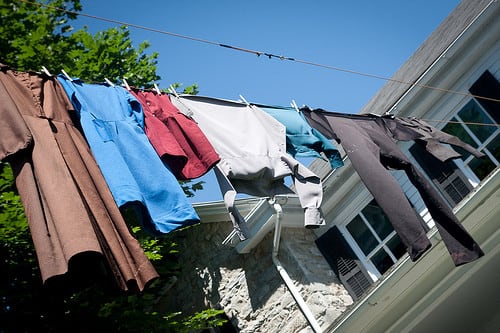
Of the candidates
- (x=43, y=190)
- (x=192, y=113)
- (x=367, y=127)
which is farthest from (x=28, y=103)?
(x=367, y=127)

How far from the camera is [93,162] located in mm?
3516

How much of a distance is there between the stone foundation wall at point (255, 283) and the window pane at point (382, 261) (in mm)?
607

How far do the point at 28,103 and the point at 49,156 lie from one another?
67 centimetres

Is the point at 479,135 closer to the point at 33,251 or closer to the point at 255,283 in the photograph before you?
the point at 255,283

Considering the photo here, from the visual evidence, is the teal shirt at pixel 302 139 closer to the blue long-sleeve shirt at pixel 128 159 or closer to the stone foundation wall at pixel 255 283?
the blue long-sleeve shirt at pixel 128 159

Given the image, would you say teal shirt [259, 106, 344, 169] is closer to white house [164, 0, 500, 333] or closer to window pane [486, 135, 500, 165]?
white house [164, 0, 500, 333]

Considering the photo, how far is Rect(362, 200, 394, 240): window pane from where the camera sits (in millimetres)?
7613

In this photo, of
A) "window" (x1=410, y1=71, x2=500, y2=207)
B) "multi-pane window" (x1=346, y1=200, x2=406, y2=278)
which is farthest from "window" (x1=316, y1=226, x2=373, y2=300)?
"window" (x1=410, y1=71, x2=500, y2=207)

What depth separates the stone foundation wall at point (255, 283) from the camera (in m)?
7.14

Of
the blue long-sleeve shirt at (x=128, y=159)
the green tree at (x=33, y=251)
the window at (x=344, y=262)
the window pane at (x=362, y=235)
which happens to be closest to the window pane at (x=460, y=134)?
the window pane at (x=362, y=235)

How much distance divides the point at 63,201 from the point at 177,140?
1.53 m

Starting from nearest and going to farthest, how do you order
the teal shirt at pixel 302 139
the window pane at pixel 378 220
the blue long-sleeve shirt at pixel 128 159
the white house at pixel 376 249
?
the blue long-sleeve shirt at pixel 128 159 < the teal shirt at pixel 302 139 < the white house at pixel 376 249 < the window pane at pixel 378 220

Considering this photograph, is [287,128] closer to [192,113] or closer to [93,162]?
[192,113]

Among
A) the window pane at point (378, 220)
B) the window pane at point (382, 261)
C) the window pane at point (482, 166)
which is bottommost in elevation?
the window pane at point (382, 261)
